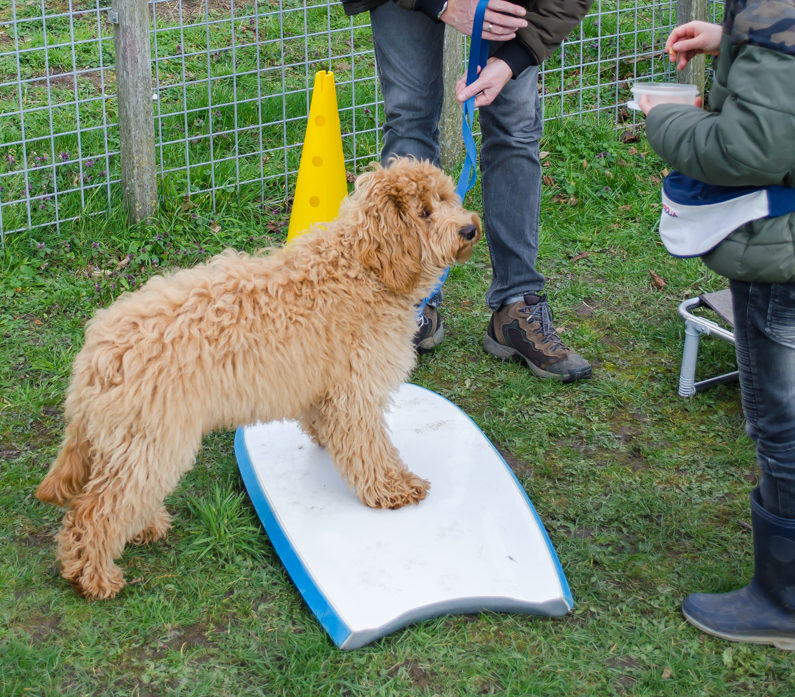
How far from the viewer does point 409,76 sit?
12.6ft

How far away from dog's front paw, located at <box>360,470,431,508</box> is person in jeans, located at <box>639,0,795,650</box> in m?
0.91

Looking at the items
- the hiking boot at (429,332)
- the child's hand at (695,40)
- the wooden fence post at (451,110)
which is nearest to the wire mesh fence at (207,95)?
the wooden fence post at (451,110)

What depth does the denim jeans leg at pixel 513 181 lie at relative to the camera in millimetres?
3877

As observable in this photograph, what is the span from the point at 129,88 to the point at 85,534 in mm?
2772

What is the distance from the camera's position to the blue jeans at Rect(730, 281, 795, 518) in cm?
236

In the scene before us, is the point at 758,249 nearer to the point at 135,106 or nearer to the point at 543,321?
the point at 543,321

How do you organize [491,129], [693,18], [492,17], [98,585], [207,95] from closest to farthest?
[98,585] < [492,17] < [491,129] < [207,95] < [693,18]

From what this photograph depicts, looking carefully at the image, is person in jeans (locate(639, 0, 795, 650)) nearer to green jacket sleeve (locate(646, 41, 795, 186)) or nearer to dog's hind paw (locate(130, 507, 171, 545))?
green jacket sleeve (locate(646, 41, 795, 186))

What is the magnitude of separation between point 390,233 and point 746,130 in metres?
1.13

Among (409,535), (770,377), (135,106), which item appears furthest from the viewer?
(135,106)

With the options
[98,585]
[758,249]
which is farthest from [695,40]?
[98,585]

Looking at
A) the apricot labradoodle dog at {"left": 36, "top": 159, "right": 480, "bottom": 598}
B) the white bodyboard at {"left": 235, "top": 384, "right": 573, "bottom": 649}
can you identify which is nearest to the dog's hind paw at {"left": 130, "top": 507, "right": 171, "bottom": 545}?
the apricot labradoodle dog at {"left": 36, "top": 159, "right": 480, "bottom": 598}

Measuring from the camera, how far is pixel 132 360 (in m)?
2.60

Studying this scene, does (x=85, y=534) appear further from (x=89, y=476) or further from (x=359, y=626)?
(x=359, y=626)
